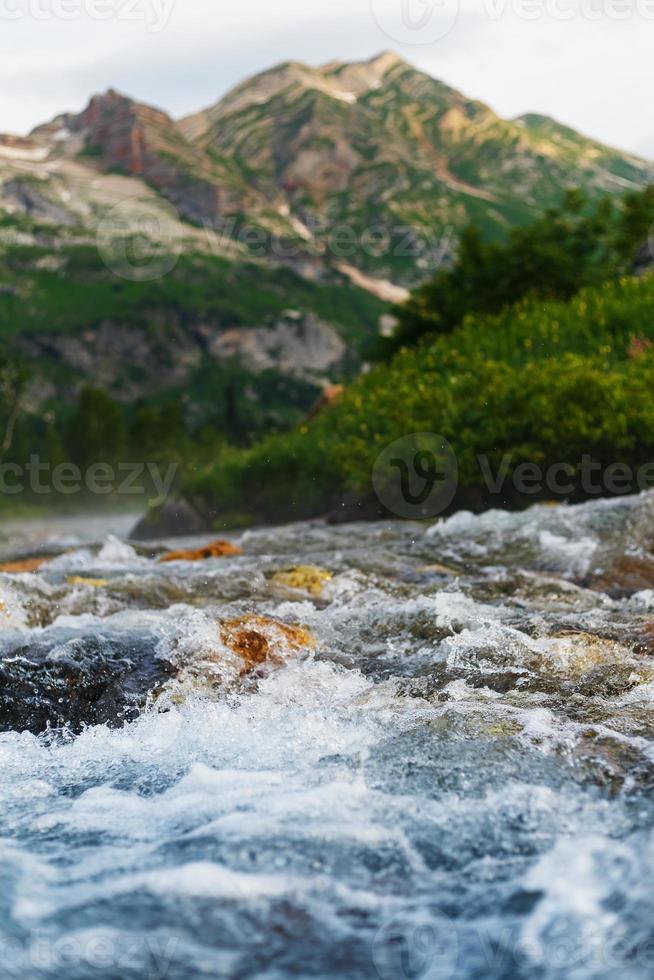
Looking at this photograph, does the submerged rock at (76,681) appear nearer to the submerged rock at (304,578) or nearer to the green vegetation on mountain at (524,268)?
the submerged rock at (304,578)

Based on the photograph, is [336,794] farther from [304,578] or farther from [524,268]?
[524,268]

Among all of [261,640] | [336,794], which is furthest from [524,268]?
[336,794]

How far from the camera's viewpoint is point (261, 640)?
8633 mm

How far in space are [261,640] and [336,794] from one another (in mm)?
3222

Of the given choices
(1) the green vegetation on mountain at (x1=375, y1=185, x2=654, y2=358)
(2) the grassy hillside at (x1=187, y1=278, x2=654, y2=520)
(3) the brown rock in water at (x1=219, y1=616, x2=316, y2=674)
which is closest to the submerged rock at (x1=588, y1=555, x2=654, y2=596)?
(3) the brown rock in water at (x1=219, y1=616, x2=316, y2=674)

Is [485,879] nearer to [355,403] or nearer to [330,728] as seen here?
[330,728]

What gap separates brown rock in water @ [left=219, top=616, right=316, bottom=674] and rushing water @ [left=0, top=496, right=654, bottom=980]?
0.43 ft

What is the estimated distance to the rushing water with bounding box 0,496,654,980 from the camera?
414cm

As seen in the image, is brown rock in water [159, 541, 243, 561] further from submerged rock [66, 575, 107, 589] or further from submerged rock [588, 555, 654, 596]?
submerged rock [588, 555, 654, 596]

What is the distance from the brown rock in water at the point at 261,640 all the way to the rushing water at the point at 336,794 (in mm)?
131

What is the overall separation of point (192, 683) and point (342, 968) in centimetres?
403

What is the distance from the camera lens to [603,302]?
25.9m

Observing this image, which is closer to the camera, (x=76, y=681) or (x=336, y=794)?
(x=336, y=794)

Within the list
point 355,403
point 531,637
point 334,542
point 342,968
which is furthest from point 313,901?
point 355,403
